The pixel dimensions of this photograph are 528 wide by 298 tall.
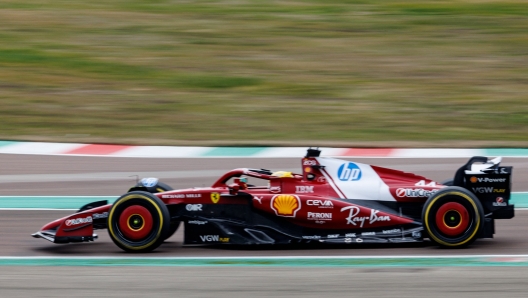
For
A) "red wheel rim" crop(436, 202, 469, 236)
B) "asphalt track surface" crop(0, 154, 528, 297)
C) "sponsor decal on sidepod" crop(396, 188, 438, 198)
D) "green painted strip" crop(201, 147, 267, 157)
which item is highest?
"green painted strip" crop(201, 147, 267, 157)

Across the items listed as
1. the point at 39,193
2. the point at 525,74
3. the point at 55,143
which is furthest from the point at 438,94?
the point at 39,193

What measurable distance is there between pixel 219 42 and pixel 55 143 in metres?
6.81

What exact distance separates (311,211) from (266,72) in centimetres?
996

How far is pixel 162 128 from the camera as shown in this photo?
13453 mm

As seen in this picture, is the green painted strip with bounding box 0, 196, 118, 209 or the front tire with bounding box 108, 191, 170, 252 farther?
the green painted strip with bounding box 0, 196, 118, 209

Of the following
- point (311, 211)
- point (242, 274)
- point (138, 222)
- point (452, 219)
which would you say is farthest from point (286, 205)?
point (452, 219)

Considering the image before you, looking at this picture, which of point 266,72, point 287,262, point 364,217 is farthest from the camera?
point 266,72

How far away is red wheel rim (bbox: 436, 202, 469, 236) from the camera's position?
6.79 meters

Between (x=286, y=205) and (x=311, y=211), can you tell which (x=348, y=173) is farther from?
(x=286, y=205)

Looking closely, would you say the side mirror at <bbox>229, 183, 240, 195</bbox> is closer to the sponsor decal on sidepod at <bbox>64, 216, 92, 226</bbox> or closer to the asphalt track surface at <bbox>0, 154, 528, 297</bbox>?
the asphalt track surface at <bbox>0, 154, 528, 297</bbox>

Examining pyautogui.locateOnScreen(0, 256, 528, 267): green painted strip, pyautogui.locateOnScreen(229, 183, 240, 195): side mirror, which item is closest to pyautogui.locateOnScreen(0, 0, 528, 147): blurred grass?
pyautogui.locateOnScreen(229, 183, 240, 195): side mirror

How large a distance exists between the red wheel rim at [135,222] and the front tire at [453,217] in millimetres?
2173

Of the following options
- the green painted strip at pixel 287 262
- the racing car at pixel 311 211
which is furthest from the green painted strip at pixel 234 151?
the green painted strip at pixel 287 262

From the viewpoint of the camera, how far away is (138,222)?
7.03 metres
